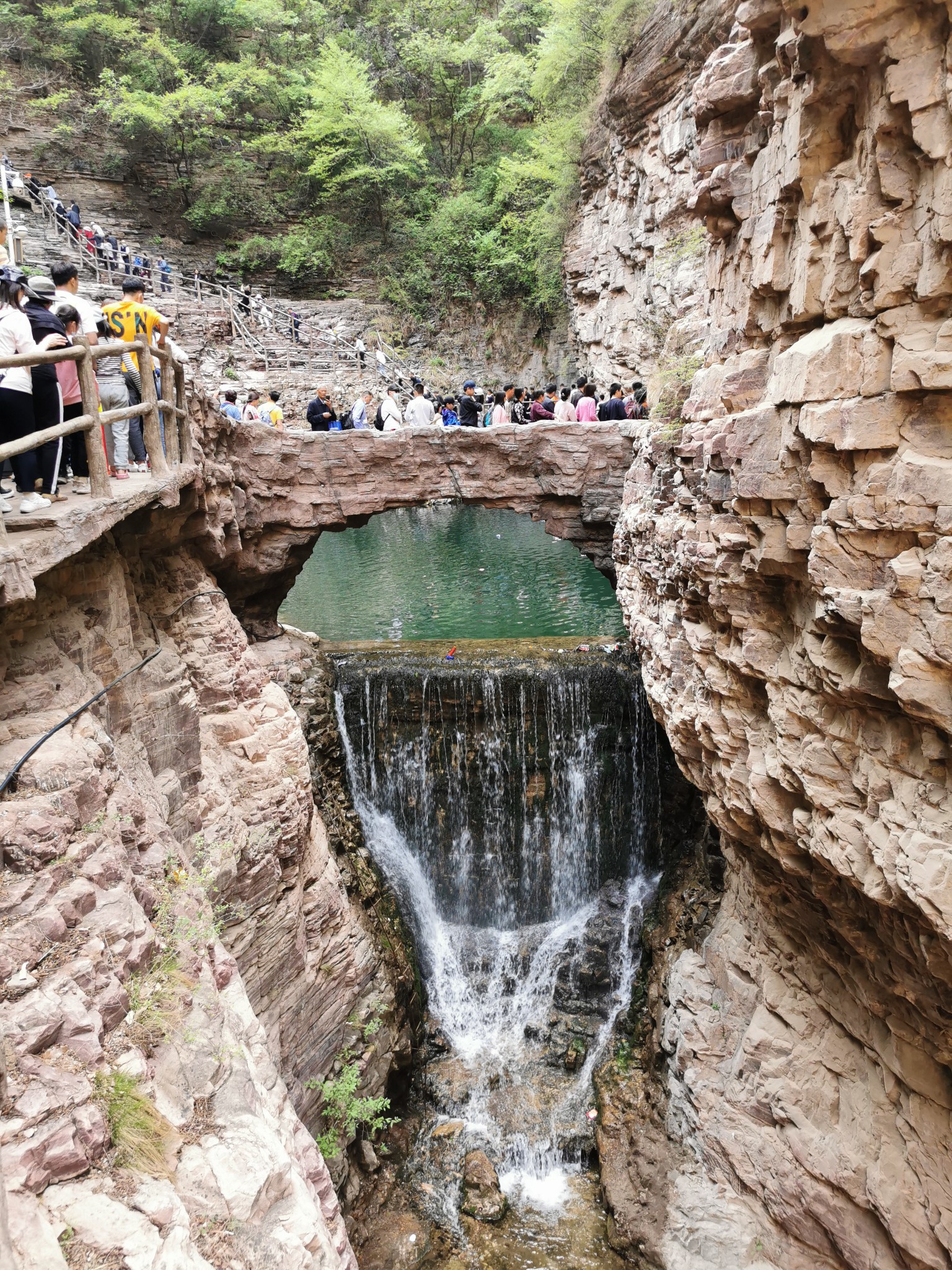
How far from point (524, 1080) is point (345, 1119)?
91.2 inches

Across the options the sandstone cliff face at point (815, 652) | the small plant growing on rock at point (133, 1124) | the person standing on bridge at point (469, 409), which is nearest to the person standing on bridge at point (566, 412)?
the person standing on bridge at point (469, 409)

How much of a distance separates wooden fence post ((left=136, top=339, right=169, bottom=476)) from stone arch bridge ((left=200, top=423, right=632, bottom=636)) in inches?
165

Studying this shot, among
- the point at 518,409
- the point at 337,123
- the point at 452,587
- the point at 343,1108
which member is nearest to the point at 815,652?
the point at 343,1108

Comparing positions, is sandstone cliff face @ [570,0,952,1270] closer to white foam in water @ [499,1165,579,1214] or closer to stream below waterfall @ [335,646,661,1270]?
white foam in water @ [499,1165,579,1214]

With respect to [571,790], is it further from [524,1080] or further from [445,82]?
[445,82]

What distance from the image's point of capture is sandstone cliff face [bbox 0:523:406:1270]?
268 cm

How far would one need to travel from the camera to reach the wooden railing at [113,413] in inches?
161

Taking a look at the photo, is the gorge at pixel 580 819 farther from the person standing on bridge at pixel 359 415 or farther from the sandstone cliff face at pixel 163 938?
the person standing on bridge at pixel 359 415

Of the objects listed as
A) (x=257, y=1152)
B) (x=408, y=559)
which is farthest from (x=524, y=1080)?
(x=408, y=559)

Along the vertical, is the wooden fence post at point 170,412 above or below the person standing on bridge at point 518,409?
below

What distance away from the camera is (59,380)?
536 cm

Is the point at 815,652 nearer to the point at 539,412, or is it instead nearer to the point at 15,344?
the point at 15,344

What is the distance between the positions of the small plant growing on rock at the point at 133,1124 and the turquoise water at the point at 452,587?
993cm

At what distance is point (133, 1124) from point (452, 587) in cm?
1518
